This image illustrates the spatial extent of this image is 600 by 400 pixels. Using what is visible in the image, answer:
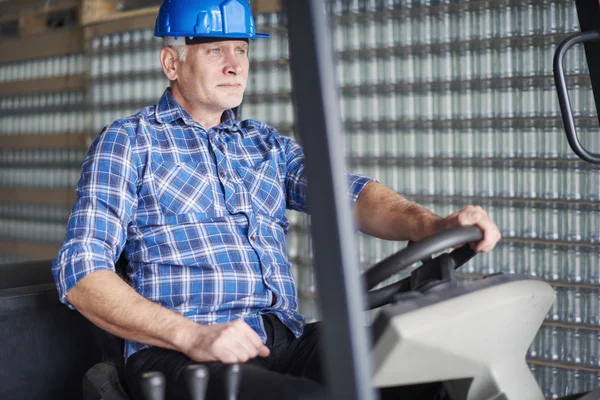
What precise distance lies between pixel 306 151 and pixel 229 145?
3.40ft

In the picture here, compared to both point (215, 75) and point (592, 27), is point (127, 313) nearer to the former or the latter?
point (215, 75)

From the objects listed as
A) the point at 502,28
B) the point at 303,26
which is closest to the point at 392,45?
the point at 502,28

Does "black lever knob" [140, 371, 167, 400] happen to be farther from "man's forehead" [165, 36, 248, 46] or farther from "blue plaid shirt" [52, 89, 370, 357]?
"man's forehead" [165, 36, 248, 46]

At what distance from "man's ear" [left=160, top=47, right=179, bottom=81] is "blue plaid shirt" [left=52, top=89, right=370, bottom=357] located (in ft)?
0.28

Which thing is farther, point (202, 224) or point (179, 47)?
point (179, 47)

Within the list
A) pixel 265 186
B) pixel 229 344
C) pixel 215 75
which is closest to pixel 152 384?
pixel 229 344

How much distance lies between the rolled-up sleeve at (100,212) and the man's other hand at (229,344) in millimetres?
293

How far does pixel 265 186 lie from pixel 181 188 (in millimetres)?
244

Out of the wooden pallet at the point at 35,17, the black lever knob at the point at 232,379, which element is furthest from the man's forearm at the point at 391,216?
the wooden pallet at the point at 35,17

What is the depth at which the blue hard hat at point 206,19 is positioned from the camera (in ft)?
6.44

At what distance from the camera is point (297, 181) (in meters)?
2.12

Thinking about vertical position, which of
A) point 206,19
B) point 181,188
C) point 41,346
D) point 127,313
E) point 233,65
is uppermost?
point 206,19

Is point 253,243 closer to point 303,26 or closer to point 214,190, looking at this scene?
point 214,190

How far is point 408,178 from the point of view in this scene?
11.9 ft
